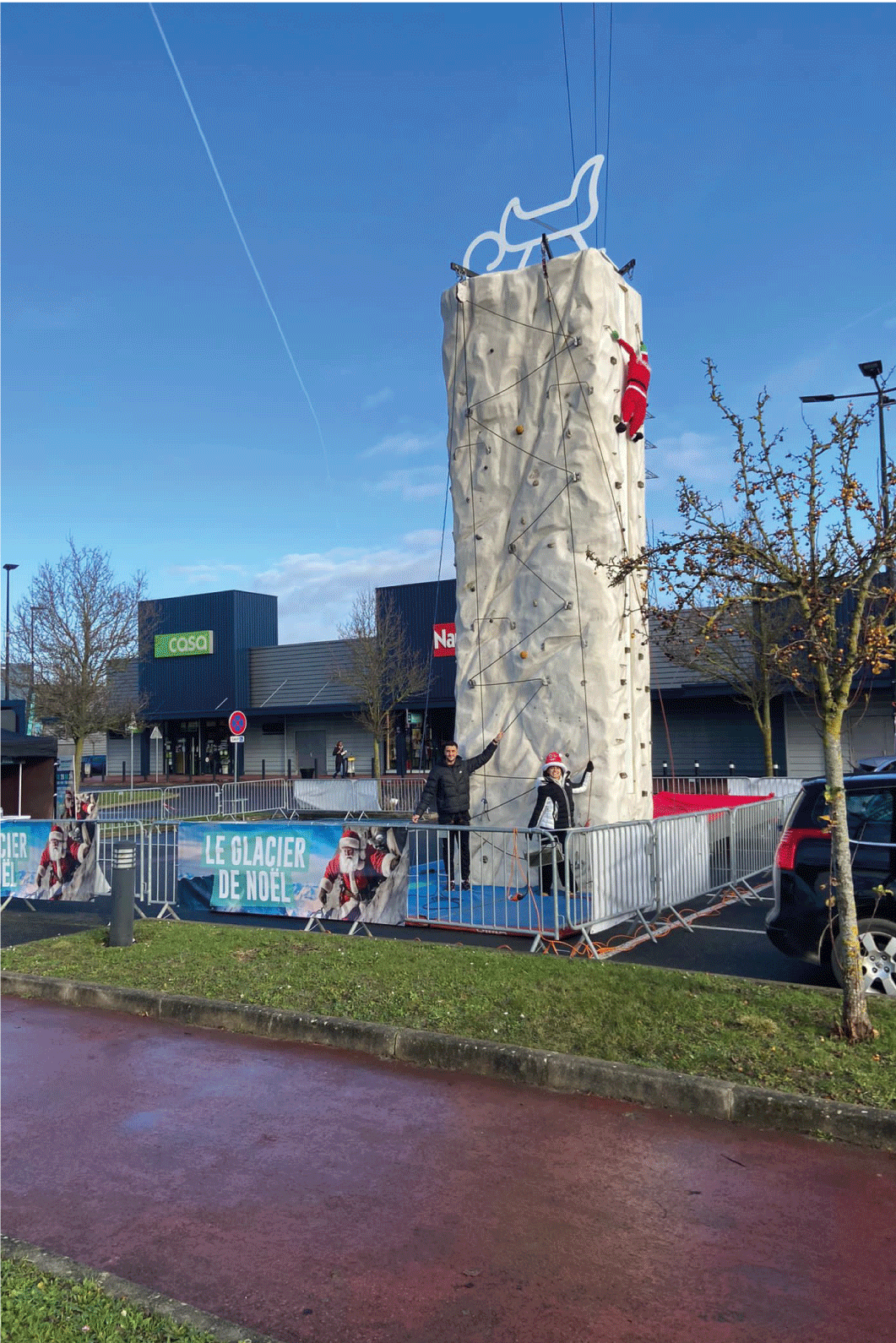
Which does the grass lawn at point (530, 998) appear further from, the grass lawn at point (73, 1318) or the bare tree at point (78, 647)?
the bare tree at point (78, 647)

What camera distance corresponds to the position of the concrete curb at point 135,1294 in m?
3.52

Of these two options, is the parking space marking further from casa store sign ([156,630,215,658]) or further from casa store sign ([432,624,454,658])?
casa store sign ([156,630,215,658])

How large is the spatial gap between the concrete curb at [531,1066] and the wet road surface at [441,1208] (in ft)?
0.43

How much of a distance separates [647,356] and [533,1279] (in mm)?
11728

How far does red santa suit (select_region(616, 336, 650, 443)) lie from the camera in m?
12.6

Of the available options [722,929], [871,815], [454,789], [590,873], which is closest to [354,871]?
[454,789]

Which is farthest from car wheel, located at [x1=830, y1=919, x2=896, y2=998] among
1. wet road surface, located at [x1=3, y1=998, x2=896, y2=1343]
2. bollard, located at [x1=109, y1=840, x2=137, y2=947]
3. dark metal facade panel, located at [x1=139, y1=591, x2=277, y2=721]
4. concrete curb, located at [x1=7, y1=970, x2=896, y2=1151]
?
dark metal facade panel, located at [x1=139, y1=591, x2=277, y2=721]

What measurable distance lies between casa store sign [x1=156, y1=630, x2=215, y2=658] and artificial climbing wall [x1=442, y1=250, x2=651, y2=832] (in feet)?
125

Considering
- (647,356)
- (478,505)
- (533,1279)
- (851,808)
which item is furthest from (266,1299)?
(647,356)

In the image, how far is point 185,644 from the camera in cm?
5041

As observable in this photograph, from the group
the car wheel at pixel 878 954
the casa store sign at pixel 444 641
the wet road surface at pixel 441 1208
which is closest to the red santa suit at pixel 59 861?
the wet road surface at pixel 441 1208

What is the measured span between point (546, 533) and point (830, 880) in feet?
20.6

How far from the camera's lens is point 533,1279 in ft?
13.0

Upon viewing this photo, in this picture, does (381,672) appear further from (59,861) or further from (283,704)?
(59,861)
